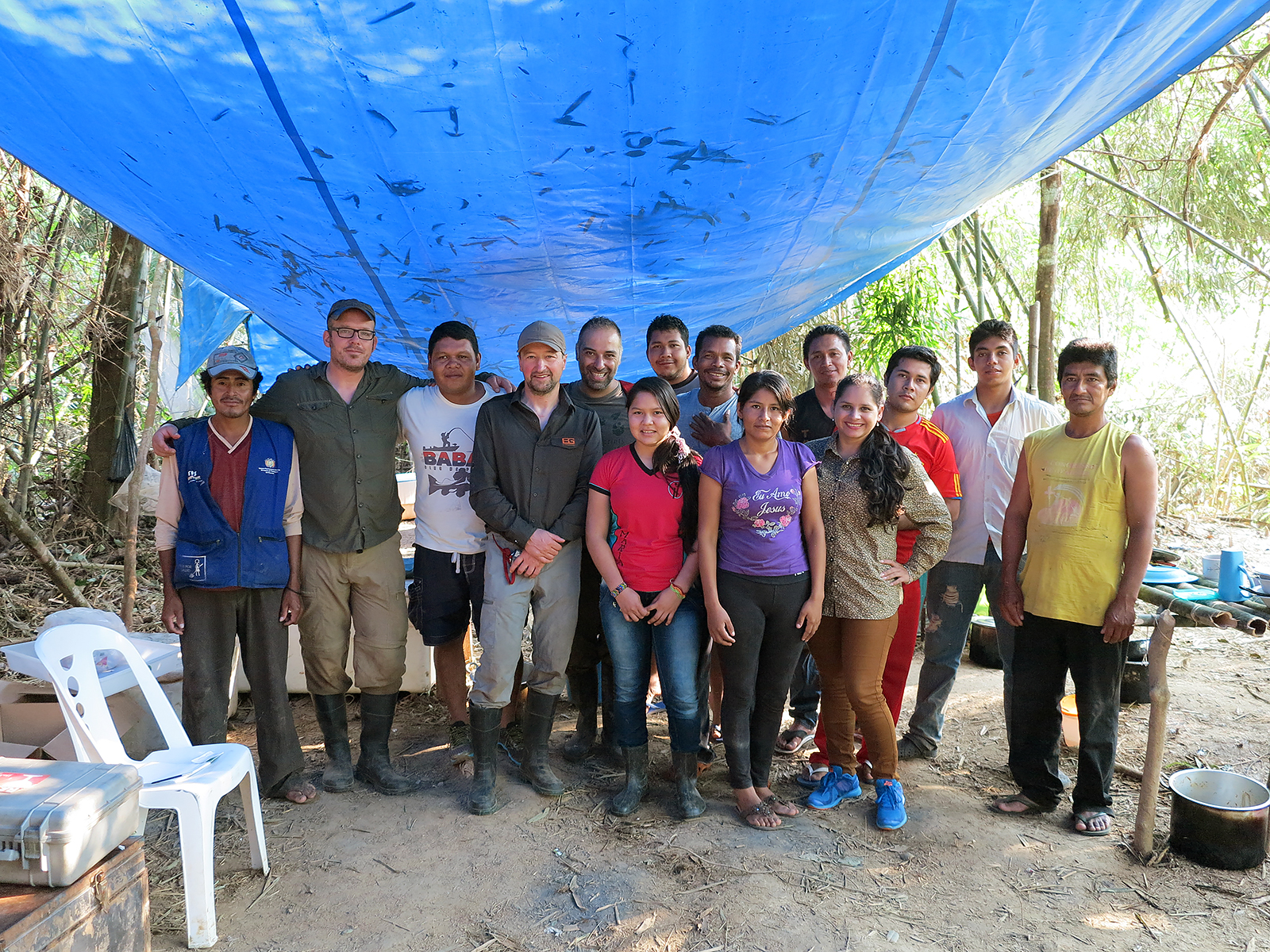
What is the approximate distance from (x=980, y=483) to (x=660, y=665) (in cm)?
127

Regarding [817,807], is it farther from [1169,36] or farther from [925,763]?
[1169,36]

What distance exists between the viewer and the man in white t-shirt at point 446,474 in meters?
2.64

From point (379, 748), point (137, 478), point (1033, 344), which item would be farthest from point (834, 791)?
point (1033, 344)

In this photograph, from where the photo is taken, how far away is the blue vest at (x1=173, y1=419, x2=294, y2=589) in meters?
2.44

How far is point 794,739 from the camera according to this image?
3.07m

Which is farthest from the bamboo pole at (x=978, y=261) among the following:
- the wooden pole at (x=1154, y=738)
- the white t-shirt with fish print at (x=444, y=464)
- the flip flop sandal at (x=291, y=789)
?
the flip flop sandal at (x=291, y=789)

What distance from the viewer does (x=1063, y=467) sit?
241 cm

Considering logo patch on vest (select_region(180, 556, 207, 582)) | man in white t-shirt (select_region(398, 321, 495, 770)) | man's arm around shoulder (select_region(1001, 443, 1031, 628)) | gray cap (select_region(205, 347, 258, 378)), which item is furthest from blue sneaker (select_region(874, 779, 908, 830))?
gray cap (select_region(205, 347, 258, 378))

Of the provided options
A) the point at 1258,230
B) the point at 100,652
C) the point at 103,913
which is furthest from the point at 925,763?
the point at 1258,230

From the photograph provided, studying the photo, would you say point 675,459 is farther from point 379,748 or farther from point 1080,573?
point 379,748

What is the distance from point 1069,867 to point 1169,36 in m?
2.11

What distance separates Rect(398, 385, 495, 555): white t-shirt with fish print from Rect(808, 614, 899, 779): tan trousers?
1157 millimetres

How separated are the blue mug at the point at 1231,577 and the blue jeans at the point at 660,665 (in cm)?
149

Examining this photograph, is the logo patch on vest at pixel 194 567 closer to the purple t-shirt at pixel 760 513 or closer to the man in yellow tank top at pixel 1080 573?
the purple t-shirt at pixel 760 513
